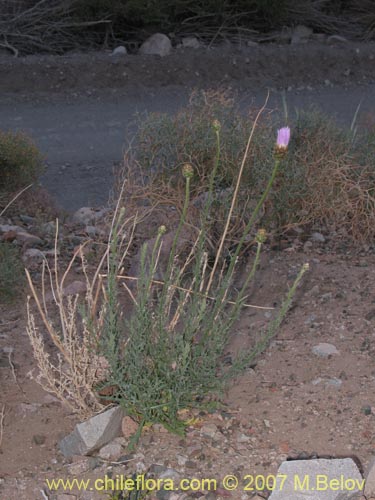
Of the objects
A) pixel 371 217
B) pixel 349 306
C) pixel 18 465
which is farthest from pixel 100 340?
pixel 371 217

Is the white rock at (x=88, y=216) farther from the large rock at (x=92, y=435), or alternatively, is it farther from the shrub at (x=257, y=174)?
the large rock at (x=92, y=435)

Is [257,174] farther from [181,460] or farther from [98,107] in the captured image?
[98,107]

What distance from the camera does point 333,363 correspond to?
3.81 m

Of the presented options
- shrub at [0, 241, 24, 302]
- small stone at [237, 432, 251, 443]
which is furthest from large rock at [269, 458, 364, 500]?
shrub at [0, 241, 24, 302]

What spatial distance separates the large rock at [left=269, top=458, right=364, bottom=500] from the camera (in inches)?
112

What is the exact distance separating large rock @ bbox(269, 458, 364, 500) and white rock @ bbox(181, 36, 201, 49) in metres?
11.1

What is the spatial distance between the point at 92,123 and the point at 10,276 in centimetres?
598

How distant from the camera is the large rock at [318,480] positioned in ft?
9.35

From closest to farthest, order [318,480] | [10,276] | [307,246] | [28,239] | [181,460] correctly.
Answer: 1. [318,480]
2. [181,460]
3. [10,276]
4. [307,246]
5. [28,239]

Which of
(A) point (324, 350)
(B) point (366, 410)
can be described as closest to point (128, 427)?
(B) point (366, 410)

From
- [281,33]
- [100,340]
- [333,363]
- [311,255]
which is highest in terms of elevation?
[100,340]

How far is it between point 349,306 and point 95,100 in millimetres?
7680

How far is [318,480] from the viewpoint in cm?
289

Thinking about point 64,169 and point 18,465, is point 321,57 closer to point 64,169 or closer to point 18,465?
point 64,169
